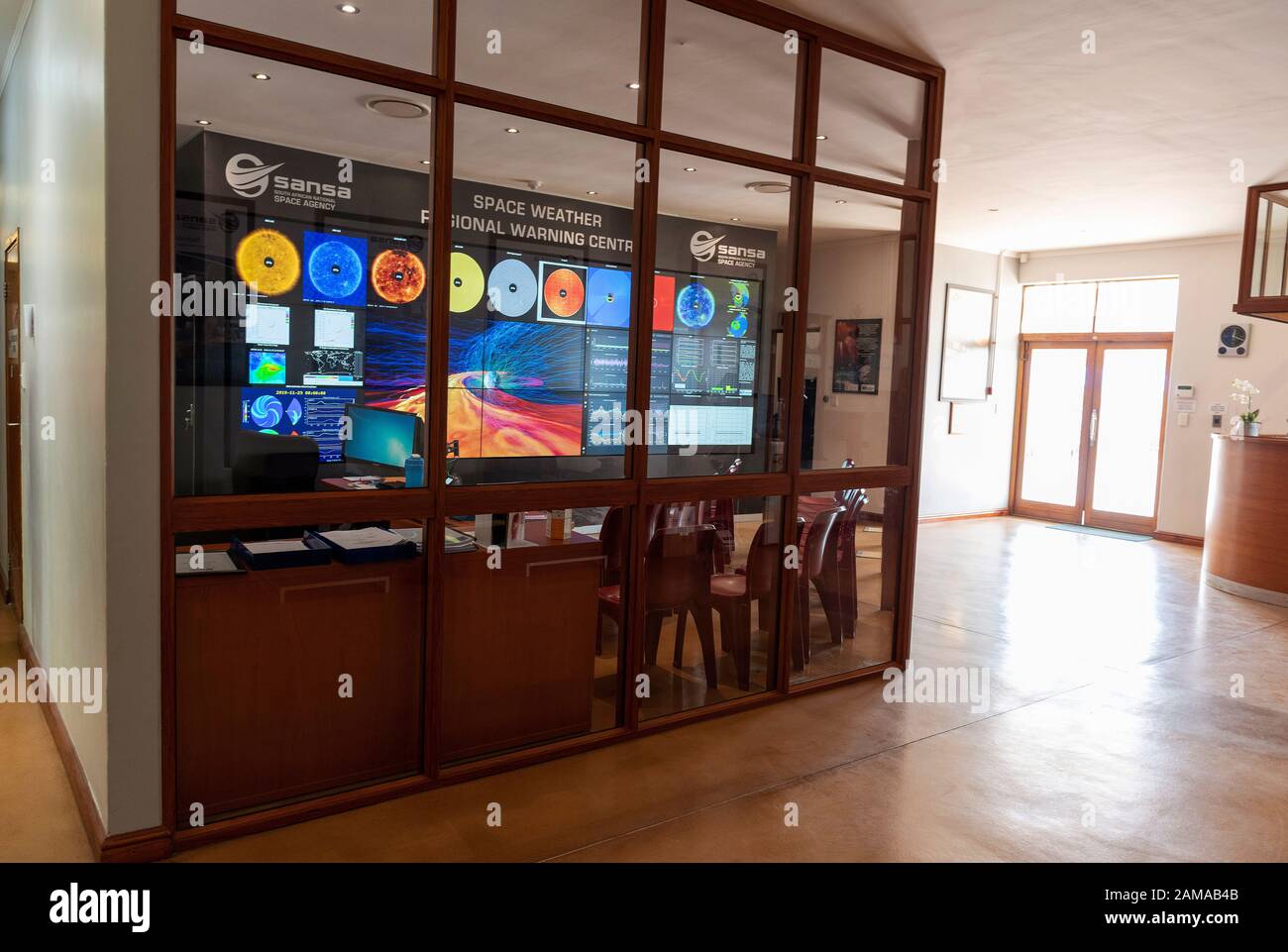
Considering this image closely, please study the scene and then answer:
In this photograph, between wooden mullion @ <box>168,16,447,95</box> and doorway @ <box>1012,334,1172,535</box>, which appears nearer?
wooden mullion @ <box>168,16,447,95</box>

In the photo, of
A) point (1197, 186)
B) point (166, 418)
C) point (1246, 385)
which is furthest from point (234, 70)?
point (1246, 385)

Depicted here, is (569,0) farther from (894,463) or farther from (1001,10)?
(894,463)

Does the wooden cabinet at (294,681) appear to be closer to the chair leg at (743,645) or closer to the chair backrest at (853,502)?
the chair leg at (743,645)

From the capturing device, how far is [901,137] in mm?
4781

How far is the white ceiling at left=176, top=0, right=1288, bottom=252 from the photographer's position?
3.06 meters

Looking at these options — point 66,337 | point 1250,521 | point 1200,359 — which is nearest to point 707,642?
point 66,337

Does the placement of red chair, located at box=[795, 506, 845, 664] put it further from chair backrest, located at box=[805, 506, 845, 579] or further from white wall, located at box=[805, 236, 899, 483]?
white wall, located at box=[805, 236, 899, 483]

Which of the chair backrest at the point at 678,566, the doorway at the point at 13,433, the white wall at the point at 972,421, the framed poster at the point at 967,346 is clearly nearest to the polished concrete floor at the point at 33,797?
the doorway at the point at 13,433

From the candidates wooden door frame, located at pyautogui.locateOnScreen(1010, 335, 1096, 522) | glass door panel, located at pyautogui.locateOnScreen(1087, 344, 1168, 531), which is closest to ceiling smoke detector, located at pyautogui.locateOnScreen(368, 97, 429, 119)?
glass door panel, located at pyautogui.locateOnScreen(1087, 344, 1168, 531)

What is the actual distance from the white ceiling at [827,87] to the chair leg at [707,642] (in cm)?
182

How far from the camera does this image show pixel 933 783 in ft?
12.1

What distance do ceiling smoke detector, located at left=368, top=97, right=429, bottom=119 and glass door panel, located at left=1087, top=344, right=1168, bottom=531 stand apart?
31.8 ft

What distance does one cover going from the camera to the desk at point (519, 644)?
3514 mm

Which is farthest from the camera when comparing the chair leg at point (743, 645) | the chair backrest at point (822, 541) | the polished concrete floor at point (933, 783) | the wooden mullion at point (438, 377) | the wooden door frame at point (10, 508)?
the wooden door frame at point (10, 508)
